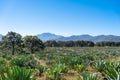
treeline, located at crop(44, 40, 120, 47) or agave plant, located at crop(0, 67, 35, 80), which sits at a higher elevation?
treeline, located at crop(44, 40, 120, 47)

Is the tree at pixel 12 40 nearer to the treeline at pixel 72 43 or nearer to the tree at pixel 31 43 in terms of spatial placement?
the tree at pixel 31 43

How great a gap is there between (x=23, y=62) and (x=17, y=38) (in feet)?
73.8

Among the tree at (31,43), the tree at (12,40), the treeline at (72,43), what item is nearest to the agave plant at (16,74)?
the tree at (12,40)

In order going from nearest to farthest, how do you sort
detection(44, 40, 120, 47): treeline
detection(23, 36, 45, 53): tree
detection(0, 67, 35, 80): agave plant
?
detection(0, 67, 35, 80): agave plant < detection(23, 36, 45, 53): tree < detection(44, 40, 120, 47): treeline

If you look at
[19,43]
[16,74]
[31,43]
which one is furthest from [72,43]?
[16,74]

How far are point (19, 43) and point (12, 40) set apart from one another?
168cm

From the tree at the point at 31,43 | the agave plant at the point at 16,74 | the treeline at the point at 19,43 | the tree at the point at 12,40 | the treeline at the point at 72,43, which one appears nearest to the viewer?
the agave plant at the point at 16,74

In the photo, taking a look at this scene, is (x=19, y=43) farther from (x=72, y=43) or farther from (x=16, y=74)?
(x=72, y=43)

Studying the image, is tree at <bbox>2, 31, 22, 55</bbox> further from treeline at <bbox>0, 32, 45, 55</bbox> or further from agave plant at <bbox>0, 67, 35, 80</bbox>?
agave plant at <bbox>0, 67, 35, 80</bbox>

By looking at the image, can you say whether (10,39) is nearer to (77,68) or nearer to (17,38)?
(17,38)

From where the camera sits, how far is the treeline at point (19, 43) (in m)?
38.0

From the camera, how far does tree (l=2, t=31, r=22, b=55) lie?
3788 centimetres

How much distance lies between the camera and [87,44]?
96500mm

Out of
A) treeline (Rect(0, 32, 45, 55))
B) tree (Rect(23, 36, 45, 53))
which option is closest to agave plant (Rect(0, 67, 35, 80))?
treeline (Rect(0, 32, 45, 55))
